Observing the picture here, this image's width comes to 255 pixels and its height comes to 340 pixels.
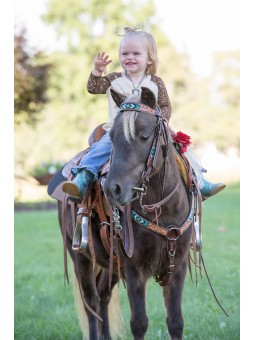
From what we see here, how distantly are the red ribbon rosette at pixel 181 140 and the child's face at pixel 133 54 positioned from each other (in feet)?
1.93

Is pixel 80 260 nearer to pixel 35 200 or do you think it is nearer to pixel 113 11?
pixel 35 200

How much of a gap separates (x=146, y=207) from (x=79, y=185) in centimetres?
64

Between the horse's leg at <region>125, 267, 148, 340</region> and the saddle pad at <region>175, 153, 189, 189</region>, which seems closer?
the horse's leg at <region>125, 267, 148, 340</region>

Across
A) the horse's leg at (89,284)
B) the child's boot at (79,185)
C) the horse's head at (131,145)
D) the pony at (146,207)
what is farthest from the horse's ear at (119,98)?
the horse's leg at (89,284)

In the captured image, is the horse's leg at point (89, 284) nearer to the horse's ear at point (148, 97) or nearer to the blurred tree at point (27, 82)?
the horse's ear at point (148, 97)

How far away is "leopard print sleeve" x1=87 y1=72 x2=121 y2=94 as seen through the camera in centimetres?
489

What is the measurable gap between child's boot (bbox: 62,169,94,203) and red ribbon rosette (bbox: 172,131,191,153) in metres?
0.70

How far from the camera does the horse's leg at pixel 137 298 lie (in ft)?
14.3

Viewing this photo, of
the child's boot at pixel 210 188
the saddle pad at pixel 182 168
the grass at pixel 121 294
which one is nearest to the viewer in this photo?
the saddle pad at pixel 182 168

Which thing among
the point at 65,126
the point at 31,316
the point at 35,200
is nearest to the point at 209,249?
the point at 31,316

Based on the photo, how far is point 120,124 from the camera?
3967 mm

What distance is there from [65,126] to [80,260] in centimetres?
3227

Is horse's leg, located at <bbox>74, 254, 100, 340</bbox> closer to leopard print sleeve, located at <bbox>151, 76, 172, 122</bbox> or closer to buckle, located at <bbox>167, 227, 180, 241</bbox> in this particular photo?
buckle, located at <bbox>167, 227, 180, 241</bbox>

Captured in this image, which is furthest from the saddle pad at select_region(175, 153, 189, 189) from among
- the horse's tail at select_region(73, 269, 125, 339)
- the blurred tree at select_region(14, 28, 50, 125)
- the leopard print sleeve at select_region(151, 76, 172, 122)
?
the blurred tree at select_region(14, 28, 50, 125)
